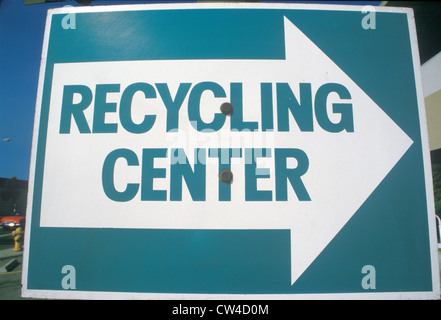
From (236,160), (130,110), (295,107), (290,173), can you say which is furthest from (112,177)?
(295,107)

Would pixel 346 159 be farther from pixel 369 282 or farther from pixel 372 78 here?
pixel 369 282

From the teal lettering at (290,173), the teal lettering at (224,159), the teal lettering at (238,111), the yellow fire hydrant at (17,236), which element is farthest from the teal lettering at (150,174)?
the yellow fire hydrant at (17,236)

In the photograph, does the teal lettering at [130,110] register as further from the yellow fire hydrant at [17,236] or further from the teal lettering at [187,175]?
the yellow fire hydrant at [17,236]

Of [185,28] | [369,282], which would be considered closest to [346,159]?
[369,282]

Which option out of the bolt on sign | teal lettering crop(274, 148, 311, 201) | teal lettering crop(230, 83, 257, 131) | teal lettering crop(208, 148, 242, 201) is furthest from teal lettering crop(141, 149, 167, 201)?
teal lettering crop(274, 148, 311, 201)

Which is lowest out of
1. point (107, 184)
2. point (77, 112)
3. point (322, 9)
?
point (107, 184)

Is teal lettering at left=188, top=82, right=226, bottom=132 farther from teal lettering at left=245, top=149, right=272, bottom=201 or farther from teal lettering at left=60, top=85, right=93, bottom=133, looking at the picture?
teal lettering at left=60, top=85, right=93, bottom=133

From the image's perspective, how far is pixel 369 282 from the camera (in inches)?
36.7

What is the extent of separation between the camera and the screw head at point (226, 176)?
3.19ft

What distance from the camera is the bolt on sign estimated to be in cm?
94

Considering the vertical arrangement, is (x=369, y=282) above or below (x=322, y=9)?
below

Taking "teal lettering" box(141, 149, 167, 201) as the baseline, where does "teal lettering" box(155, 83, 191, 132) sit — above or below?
above

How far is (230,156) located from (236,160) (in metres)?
0.03
